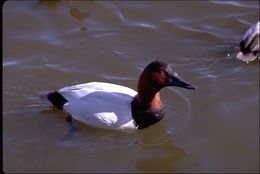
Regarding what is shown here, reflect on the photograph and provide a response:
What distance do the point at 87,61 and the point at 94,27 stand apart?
931 mm

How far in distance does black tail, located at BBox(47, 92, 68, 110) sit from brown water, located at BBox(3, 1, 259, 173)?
23 cm

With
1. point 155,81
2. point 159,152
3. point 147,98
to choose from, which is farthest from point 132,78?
point 159,152

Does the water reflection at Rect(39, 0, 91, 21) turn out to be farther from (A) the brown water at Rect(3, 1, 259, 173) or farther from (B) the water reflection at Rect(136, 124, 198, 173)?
(B) the water reflection at Rect(136, 124, 198, 173)

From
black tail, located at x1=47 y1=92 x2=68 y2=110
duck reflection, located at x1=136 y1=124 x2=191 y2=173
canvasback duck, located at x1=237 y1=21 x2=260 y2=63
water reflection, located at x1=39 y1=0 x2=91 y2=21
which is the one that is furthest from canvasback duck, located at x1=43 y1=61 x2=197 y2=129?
water reflection, located at x1=39 y1=0 x2=91 y2=21

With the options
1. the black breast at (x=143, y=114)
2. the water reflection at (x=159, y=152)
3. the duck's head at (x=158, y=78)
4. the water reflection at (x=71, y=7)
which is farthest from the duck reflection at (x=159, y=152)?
the water reflection at (x=71, y=7)

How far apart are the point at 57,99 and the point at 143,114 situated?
0.96 metres

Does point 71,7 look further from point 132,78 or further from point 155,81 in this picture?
point 155,81

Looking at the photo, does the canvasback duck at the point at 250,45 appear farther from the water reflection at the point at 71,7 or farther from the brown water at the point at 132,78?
the water reflection at the point at 71,7

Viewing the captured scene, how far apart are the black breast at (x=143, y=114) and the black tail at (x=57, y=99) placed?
76 centimetres

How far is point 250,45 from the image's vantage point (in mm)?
7270

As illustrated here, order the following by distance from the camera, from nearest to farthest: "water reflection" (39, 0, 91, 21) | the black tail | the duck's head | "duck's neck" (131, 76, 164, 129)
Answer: the duck's head → "duck's neck" (131, 76, 164, 129) → the black tail → "water reflection" (39, 0, 91, 21)

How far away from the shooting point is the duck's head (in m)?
5.83

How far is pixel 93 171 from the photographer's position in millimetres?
5723

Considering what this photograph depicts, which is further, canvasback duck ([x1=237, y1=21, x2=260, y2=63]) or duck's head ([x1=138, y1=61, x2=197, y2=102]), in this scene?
canvasback duck ([x1=237, y1=21, x2=260, y2=63])
